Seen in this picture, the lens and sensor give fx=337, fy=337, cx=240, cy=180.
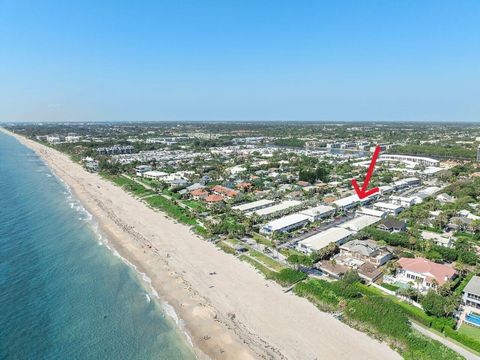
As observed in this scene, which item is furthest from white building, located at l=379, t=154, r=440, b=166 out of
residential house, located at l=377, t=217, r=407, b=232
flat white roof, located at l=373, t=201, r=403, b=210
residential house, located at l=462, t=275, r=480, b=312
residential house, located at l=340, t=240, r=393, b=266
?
residential house, located at l=462, t=275, r=480, b=312

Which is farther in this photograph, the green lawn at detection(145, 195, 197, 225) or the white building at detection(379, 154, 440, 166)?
the white building at detection(379, 154, 440, 166)

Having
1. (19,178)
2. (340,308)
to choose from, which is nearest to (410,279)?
(340,308)

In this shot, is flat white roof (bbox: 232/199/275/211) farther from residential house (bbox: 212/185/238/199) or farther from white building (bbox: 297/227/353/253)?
white building (bbox: 297/227/353/253)

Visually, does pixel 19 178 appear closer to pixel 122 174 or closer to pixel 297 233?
pixel 122 174

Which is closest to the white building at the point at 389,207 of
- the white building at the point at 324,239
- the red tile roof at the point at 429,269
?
the white building at the point at 324,239

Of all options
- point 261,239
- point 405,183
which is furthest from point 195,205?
point 405,183

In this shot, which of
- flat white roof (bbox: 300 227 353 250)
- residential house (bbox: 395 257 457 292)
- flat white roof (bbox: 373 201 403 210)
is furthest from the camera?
flat white roof (bbox: 373 201 403 210)

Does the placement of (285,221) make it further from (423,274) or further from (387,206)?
(387,206)
